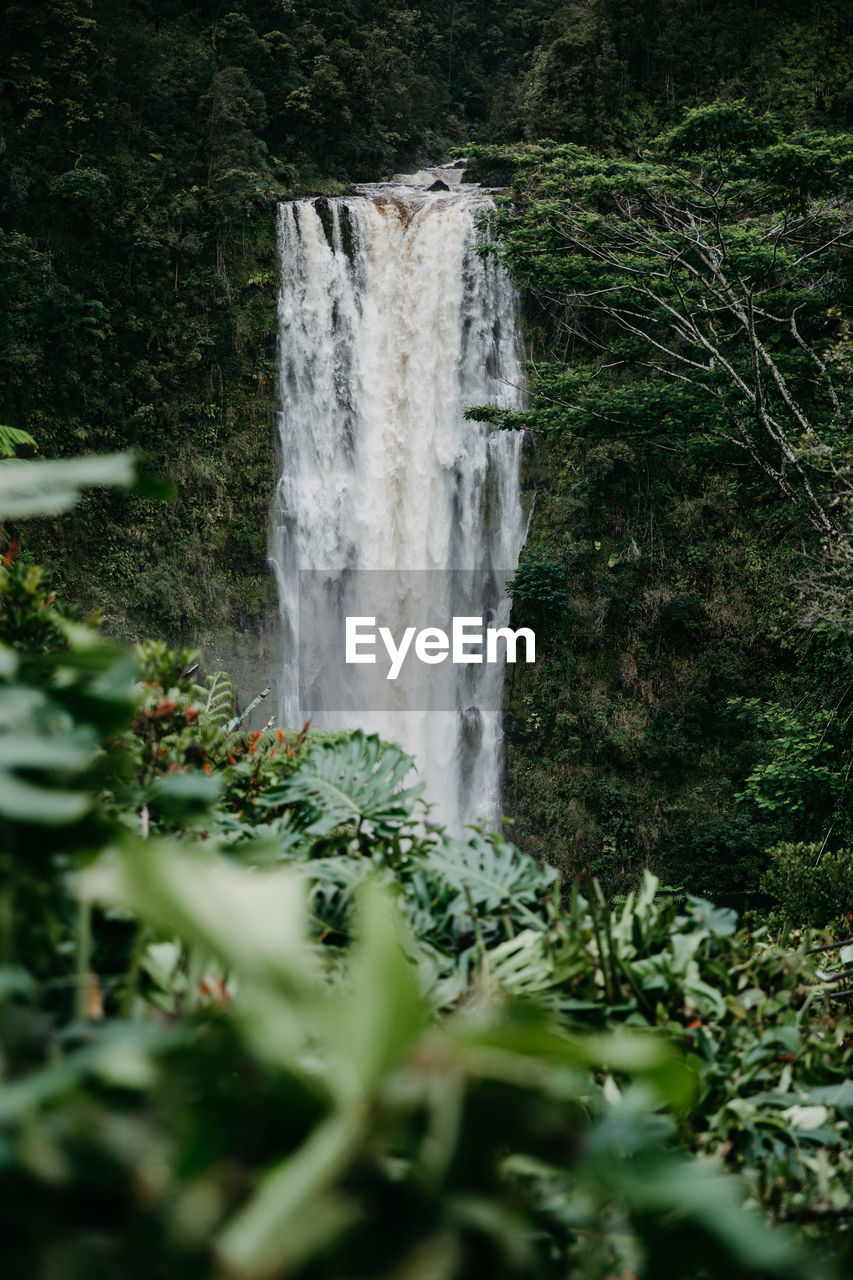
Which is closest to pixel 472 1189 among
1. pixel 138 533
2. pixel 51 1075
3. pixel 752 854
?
pixel 51 1075

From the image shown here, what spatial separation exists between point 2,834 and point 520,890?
0.98 meters

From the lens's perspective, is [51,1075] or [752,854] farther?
[752,854]

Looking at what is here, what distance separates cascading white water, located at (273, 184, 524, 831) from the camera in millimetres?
13297

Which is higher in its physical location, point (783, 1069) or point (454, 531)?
point (454, 531)

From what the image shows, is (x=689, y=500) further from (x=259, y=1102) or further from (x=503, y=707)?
(x=259, y=1102)

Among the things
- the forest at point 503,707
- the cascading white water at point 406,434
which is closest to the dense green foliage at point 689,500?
the forest at point 503,707

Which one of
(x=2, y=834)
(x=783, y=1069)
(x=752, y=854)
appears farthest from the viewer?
(x=752, y=854)

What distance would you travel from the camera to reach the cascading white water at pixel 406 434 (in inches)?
523

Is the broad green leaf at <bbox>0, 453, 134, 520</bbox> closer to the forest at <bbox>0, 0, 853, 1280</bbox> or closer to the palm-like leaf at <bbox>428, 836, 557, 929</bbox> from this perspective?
the forest at <bbox>0, 0, 853, 1280</bbox>

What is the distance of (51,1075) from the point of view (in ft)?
1.22

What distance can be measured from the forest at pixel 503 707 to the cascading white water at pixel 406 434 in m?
0.64

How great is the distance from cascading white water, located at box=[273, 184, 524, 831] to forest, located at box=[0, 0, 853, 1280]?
0.64m

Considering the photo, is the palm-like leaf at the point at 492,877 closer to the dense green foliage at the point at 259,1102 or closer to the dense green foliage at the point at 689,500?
the dense green foliage at the point at 259,1102

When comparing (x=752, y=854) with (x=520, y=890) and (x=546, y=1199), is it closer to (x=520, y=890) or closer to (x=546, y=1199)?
(x=520, y=890)
